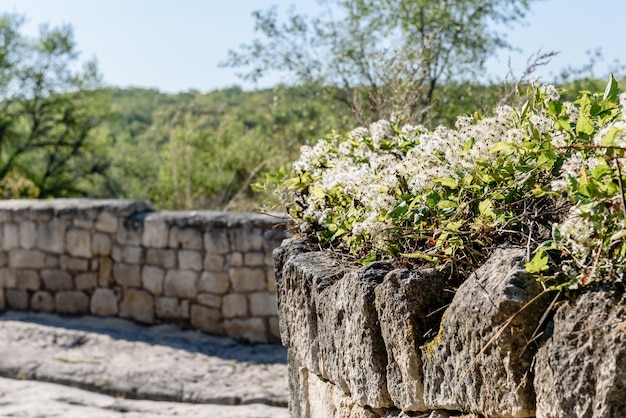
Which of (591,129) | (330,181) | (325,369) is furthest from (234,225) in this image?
(591,129)

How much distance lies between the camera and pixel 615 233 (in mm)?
1413

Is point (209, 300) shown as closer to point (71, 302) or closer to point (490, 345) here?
point (71, 302)

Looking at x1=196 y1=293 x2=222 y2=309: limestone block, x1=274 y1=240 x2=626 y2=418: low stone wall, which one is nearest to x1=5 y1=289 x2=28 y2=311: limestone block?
x1=196 y1=293 x2=222 y2=309: limestone block

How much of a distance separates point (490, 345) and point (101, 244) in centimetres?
633

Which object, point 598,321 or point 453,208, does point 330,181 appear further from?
point 598,321

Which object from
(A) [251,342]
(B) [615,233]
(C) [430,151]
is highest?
(C) [430,151]

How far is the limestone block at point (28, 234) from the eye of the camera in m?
7.63

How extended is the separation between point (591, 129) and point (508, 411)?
2.14ft

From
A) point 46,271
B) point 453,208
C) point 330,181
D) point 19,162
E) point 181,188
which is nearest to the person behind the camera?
point 453,208

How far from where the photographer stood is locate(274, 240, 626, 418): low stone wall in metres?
1.31

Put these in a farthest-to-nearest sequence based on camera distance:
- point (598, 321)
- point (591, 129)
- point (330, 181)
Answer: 1. point (330, 181)
2. point (591, 129)
3. point (598, 321)

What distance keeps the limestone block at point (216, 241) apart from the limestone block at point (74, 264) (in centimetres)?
141

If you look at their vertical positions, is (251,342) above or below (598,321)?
below

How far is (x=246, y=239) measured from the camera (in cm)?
670
